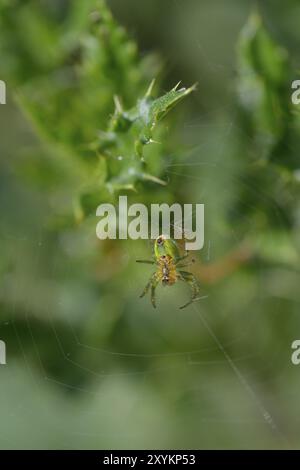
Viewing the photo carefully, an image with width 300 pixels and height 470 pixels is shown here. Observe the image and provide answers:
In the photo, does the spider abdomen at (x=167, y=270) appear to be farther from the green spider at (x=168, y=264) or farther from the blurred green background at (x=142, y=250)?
the blurred green background at (x=142, y=250)

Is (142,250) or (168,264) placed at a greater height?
(142,250)

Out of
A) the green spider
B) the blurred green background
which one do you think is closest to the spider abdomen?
the green spider

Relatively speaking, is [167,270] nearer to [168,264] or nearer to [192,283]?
[168,264]

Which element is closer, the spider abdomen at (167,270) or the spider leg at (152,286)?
the spider abdomen at (167,270)

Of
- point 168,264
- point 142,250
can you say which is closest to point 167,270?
point 168,264

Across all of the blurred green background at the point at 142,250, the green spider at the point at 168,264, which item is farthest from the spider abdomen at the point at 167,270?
the blurred green background at the point at 142,250

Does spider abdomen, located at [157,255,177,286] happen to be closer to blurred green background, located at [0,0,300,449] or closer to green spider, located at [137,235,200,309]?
green spider, located at [137,235,200,309]
